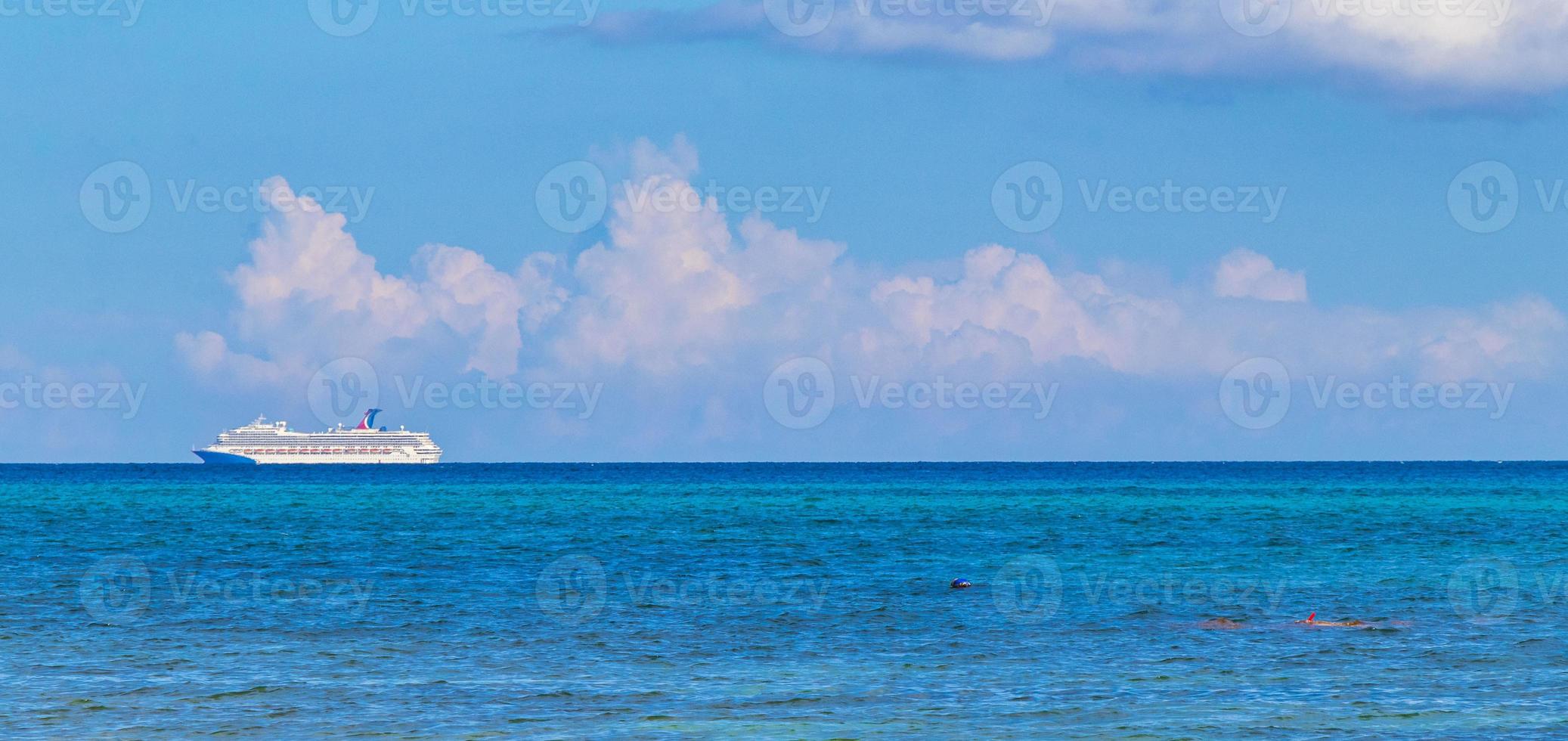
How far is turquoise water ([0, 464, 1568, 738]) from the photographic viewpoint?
25.5 m

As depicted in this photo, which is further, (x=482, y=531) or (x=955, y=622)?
(x=482, y=531)

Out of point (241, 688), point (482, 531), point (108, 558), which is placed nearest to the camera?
point (241, 688)

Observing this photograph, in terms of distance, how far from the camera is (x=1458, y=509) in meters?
104

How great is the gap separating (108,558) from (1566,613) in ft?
151

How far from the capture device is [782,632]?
35281 mm

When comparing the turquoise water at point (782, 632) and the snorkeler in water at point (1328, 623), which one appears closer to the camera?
the turquoise water at point (782, 632)

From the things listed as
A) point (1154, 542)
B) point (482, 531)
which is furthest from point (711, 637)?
point (482, 531)

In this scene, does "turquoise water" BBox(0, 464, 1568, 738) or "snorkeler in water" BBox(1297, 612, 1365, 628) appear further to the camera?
"snorkeler in water" BBox(1297, 612, 1365, 628)

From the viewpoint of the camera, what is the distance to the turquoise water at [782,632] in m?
25.5

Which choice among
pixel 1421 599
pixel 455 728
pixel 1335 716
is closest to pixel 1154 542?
pixel 1421 599

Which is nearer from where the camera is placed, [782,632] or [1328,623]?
[782,632]

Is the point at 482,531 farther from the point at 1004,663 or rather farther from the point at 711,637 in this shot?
the point at 1004,663

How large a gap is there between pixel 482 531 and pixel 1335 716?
188 ft

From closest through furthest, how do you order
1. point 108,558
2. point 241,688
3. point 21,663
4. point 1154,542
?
point 241,688 → point 21,663 → point 108,558 → point 1154,542
